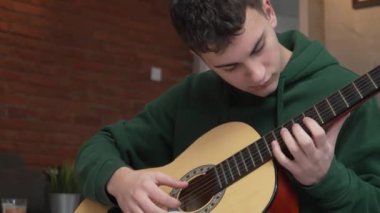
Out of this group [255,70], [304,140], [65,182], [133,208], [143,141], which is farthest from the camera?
[65,182]

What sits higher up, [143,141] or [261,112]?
[261,112]

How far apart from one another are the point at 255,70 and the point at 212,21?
113 mm

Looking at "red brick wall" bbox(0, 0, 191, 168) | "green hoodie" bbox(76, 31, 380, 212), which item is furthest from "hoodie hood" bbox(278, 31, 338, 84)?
"red brick wall" bbox(0, 0, 191, 168)

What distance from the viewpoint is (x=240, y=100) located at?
1.28m

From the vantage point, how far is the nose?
1109 mm

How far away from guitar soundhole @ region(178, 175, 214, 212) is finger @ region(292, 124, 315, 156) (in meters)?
0.26

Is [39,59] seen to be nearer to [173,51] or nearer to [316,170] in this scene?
[173,51]

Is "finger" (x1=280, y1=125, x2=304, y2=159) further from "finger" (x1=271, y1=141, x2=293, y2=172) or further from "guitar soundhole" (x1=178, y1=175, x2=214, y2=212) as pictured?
"guitar soundhole" (x1=178, y1=175, x2=214, y2=212)

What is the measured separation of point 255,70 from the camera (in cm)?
111

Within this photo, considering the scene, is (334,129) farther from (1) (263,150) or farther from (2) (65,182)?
(2) (65,182)

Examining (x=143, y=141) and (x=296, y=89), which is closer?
(x=296, y=89)

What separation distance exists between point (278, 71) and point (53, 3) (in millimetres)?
3820

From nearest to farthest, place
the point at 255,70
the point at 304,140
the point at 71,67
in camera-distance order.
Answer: the point at 304,140 < the point at 255,70 < the point at 71,67

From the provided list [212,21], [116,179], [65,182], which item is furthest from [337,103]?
[65,182]
